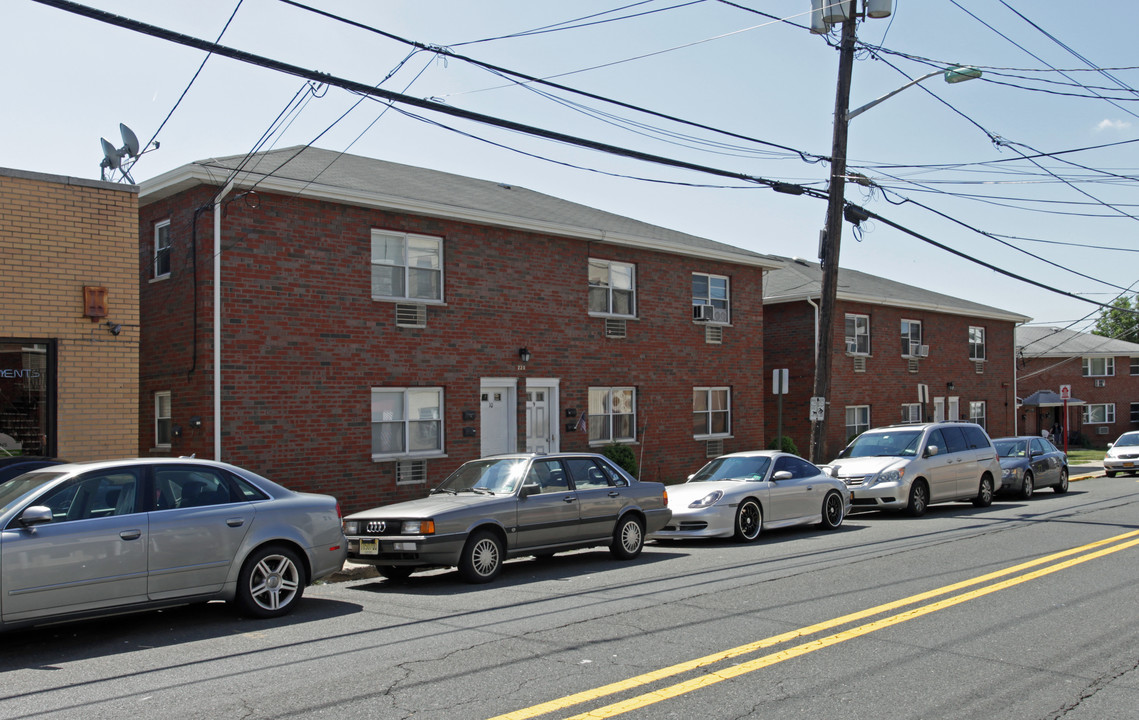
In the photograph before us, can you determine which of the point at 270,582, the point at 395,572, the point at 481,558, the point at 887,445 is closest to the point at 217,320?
the point at 395,572

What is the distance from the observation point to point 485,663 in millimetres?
6582

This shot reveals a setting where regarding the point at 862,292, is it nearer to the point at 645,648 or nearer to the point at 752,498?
the point at 752,498

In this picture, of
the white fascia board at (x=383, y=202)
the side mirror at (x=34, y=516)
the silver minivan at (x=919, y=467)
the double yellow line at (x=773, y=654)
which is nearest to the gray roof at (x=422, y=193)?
the white fascia board at (x=383, y=202)

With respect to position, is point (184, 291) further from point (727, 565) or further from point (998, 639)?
point (998, 639)

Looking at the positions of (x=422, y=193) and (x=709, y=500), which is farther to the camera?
(x=422, y=193)

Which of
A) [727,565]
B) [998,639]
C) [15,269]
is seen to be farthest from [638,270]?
[998,639]

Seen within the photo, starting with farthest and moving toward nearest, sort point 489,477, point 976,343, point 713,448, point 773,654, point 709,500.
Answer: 1. point 976,343
2. point 713,448
3. point 709,500
4. point 489,477
5. point 773,654

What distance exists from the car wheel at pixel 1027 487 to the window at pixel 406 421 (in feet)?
41.2

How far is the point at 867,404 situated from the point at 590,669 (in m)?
25.3

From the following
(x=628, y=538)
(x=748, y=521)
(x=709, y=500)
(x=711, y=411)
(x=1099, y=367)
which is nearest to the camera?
(x=628, y=538)

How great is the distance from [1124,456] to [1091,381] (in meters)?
24.9

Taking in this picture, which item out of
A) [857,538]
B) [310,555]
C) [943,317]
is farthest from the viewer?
[943,317]

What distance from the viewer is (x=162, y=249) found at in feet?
53.1

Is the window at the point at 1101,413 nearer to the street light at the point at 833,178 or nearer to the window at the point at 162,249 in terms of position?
the street light at the point at 833,178
